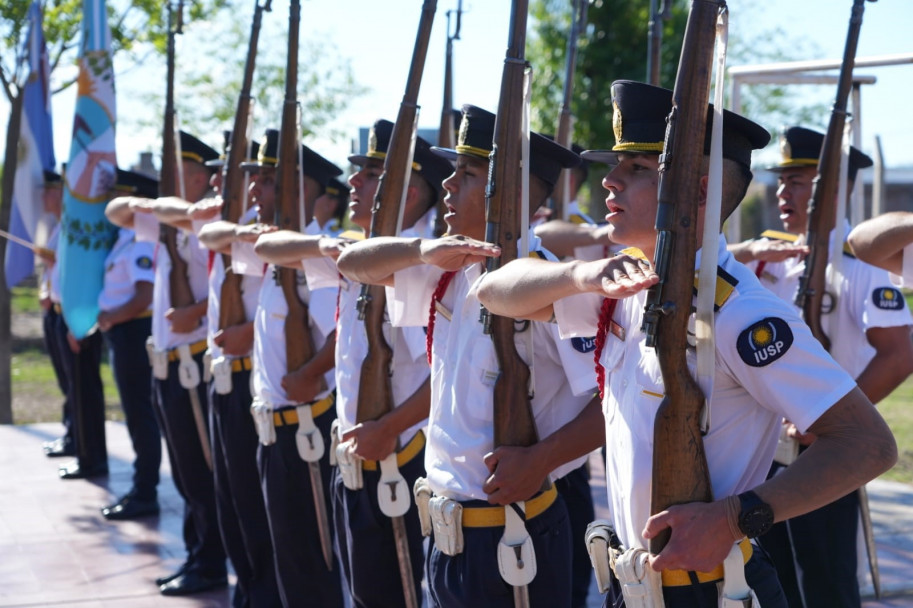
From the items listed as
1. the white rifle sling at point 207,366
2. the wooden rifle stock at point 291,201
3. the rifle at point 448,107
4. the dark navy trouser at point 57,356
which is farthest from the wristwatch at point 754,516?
the dark navy trouser at point 57,356

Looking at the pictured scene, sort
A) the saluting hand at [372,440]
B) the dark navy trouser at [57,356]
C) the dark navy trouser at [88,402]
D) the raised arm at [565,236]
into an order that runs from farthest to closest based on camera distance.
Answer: the dark navy trouser at [57,356]
the dark navy trouser at [88,402]
the raised arm at [565,236]
the saluting hand at [372,440]

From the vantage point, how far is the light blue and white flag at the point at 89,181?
8023 millimetres

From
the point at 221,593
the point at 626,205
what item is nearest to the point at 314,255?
the point at 626,205

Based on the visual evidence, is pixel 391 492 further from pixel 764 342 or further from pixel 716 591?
pixel 764 342

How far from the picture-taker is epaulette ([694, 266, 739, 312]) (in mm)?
2387

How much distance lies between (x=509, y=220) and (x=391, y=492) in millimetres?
1256

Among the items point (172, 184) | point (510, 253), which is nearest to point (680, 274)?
point (510, 253)

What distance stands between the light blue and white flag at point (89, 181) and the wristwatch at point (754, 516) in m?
6.59

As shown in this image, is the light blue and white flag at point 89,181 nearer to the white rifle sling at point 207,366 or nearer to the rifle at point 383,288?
the white rifle sling at point 207,366

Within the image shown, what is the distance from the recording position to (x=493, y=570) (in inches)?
128

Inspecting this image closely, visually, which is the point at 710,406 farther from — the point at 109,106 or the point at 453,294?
the point at 109,106

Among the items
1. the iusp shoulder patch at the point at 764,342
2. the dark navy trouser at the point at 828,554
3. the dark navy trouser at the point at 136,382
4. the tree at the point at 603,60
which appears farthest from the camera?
the tree at the point at 603,60

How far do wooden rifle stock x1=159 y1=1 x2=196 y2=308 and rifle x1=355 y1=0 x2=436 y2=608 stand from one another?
2747 mm

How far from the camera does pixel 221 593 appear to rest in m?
6.19
